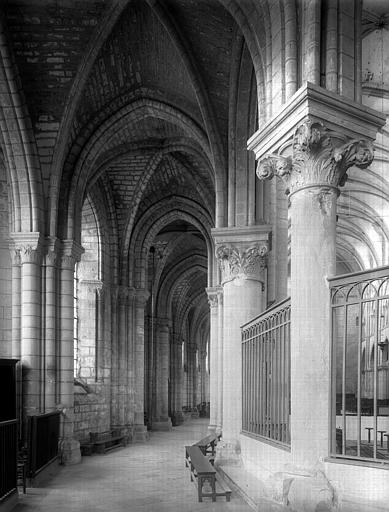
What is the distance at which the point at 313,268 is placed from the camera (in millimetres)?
6434

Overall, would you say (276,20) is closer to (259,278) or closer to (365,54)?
(259,278)

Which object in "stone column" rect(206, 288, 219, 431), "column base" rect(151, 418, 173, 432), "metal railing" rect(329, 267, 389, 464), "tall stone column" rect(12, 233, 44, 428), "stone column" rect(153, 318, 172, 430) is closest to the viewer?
"metal railing" rect(329, 267, 389, 464)

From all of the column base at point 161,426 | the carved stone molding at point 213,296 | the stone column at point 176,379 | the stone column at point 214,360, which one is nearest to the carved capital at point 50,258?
the stone column at point 214,360

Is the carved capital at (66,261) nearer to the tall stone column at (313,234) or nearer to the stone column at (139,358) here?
the stone column at (139,358)

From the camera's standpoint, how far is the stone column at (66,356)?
14516 mm

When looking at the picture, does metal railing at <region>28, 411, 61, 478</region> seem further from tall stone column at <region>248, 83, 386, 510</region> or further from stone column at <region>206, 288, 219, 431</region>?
stone column at <region>206, 288, 219, 431</region>

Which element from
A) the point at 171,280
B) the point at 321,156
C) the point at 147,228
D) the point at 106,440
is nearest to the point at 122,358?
the point at 106,440

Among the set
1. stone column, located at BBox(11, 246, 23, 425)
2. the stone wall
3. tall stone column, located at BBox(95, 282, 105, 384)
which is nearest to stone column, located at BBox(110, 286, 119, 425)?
the stone wall

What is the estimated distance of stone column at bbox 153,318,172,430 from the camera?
27922 mm

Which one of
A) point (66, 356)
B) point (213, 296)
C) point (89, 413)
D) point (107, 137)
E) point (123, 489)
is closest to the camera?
point (123, 489)

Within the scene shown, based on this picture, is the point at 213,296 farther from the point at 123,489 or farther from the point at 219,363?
the point at 123,489

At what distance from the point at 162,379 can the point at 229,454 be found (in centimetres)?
1728

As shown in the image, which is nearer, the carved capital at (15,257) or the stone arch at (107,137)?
the carved capital at (15,257)

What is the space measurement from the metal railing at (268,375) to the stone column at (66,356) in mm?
5171
